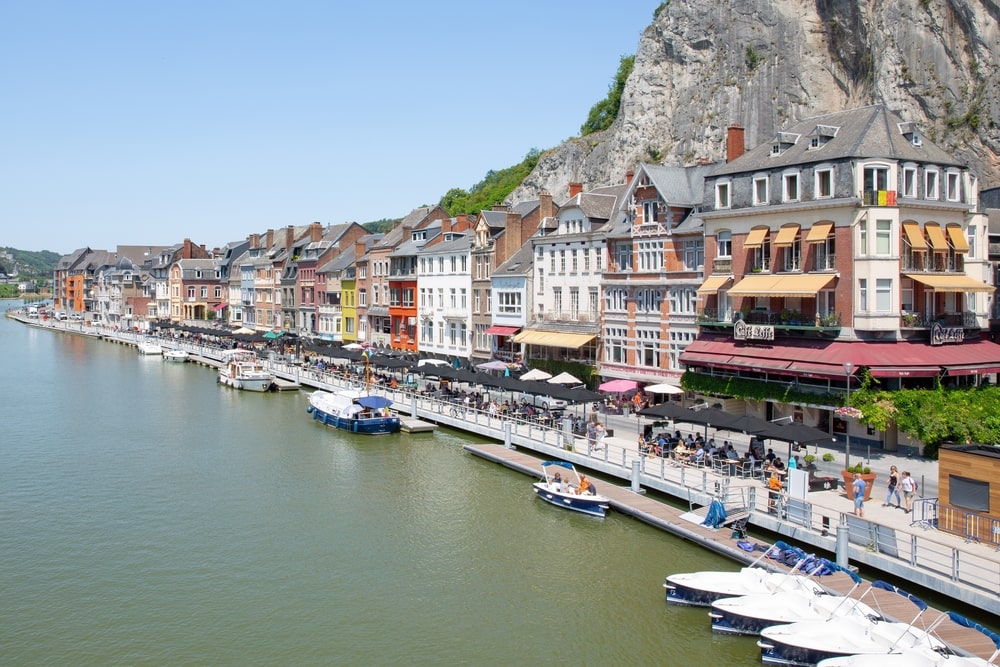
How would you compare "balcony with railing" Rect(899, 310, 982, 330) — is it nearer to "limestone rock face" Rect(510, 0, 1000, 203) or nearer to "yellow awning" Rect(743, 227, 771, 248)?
"yellow awning" Rect(743, 227, 771, 248)

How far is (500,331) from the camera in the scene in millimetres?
62406

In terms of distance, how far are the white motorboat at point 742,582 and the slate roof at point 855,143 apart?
2086 centimetres

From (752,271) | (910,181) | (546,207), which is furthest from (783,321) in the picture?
(546,207)

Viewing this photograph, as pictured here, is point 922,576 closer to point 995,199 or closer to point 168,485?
point 168,485

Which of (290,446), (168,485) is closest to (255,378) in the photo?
(290,446)

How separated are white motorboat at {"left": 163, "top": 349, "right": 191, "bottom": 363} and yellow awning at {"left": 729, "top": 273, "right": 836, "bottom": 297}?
238 feet

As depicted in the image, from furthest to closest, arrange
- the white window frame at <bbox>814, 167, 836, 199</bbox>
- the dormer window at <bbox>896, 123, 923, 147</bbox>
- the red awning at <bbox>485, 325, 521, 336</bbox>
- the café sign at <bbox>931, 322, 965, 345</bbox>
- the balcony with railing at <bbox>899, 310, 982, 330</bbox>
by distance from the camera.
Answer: the red awning at <bbox>485, 325, 521, 336</bbox> < the dormer window at <bbox>896, 123, 923, 147</bbox> < the white window frame at <bbox>814, 167, 836, 199</bbox> < the café sign at <bbox>931, 322, 965, 345</bbox> < the balcony with railing at <bbox>899, 310, 982, 330</bbox>

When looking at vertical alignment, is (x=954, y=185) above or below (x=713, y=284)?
above

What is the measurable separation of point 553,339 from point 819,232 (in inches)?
815

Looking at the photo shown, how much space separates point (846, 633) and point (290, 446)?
3250 cm

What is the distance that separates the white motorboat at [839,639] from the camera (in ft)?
62.2

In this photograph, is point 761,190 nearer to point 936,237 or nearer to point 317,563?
point 936,237

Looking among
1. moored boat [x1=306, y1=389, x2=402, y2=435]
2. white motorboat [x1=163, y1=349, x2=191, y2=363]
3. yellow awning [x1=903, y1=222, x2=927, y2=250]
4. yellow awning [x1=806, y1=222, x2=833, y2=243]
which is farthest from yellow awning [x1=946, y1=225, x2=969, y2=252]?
white motorboat [x1=163, y1=349, x2=191, y2=363]

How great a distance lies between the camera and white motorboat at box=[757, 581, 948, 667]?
18969 mm
